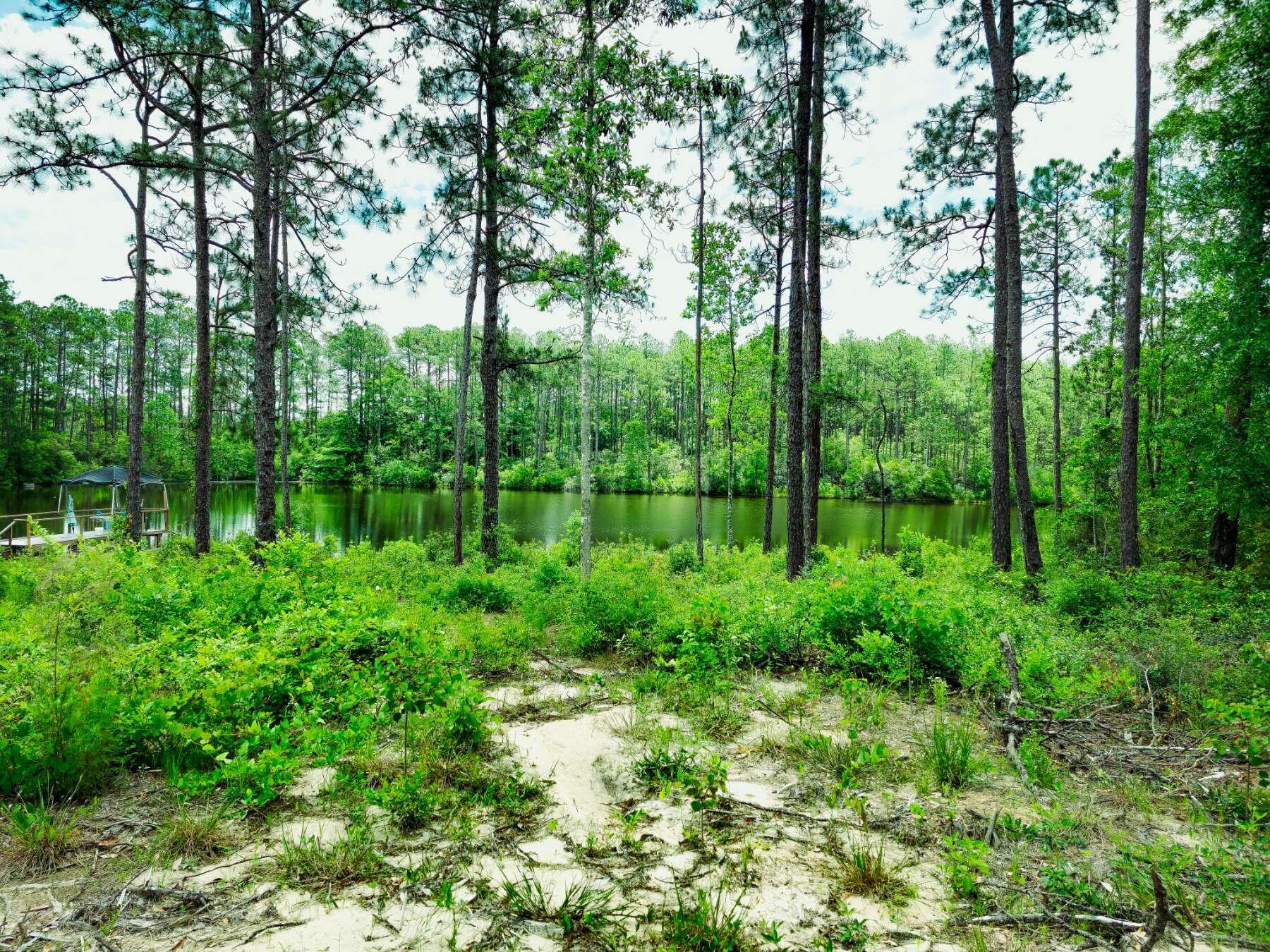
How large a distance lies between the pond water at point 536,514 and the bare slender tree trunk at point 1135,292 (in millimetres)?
8975

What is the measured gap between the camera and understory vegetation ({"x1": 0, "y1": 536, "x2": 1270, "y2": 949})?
7.97 ft

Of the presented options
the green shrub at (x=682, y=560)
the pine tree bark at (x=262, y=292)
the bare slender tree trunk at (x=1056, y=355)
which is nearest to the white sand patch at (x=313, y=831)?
the pine tree bark at (x=262, y=292)

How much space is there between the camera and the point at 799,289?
9.90 meters

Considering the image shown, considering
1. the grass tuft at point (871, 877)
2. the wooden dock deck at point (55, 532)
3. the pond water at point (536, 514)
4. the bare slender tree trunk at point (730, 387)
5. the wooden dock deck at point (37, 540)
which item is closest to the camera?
the grass tuft at point (871, 877)

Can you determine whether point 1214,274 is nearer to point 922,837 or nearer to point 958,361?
point 922,837

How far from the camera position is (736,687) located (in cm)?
486

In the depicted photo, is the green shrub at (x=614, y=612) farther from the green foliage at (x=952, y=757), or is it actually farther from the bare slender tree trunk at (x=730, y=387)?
the bare slender tree trunk at (x=730, y=387)

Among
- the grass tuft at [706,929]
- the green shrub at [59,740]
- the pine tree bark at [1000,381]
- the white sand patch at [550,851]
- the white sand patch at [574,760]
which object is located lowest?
the white sand patch at [574,760]

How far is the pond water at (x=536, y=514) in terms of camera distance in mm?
26312

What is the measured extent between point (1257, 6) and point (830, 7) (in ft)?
26.3

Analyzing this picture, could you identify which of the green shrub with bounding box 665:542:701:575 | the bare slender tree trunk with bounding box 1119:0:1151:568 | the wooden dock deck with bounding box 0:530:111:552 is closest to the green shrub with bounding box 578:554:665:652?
the green shrub with bounding box 665:542:701:575

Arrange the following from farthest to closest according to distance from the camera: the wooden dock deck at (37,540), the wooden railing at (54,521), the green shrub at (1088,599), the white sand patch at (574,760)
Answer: the wooden railing at (54,521) → the wooden dock deck at (37,540) → the green shrub at (1088,599) → the white sand patch at (574,760)

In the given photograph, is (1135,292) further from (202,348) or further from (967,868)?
(202,348)

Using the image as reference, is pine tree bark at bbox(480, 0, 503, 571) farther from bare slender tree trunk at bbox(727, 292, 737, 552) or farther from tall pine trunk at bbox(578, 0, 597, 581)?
bare slender tree trunk at bbox(727, 292, 737, 552)
